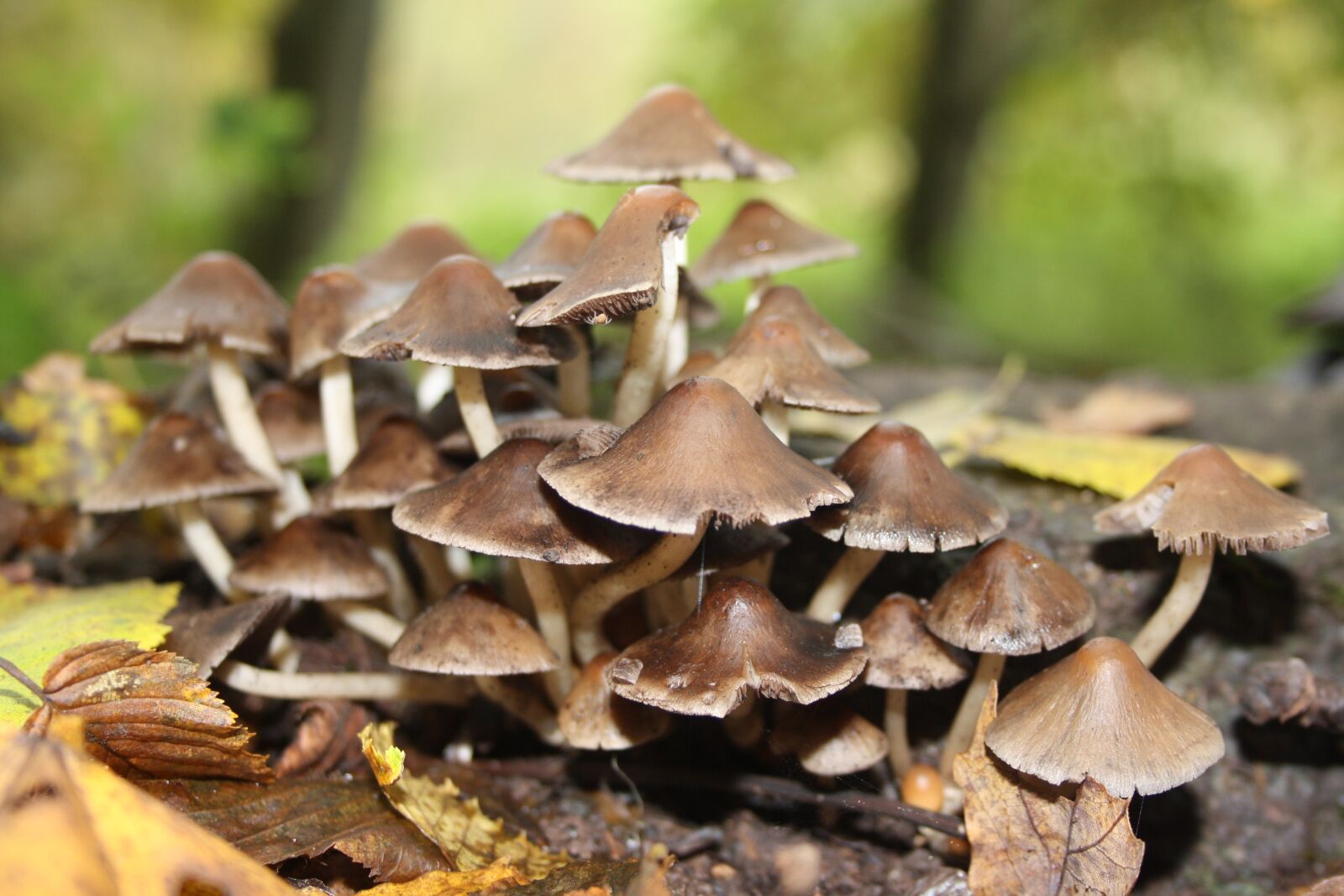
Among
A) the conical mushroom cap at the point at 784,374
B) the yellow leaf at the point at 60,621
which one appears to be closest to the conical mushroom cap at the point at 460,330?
the conical mushroom cap at the point at 784,374

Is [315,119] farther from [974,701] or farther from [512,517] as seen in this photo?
[974,701]

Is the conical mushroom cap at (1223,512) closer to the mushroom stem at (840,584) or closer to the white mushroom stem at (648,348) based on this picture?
the mushroom stem at (840,584)

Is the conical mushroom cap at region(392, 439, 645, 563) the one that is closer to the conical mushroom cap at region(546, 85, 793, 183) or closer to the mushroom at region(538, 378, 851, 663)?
the mushroom at region(538, 378, 851, 663)

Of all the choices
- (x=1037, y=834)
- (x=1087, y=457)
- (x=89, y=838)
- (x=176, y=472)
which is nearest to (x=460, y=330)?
(x=176, y=472)

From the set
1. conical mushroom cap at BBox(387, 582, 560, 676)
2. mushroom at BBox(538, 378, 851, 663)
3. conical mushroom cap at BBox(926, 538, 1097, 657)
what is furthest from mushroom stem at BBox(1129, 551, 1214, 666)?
conical mushroom cap at BBox(387, 582, 560, 676)

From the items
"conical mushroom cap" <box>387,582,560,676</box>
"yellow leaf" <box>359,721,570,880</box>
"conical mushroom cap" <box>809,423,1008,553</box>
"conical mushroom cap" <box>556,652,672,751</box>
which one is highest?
"conical mushroom cap" <box>809,423,1008,553</box>

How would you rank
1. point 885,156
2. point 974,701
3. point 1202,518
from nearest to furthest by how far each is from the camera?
point 1202,518, point 974,701, point 885,156

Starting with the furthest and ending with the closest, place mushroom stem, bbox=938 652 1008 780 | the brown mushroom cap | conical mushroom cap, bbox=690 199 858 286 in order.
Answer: conical mushroom cap, bbox=690 199 858 286
mushroom stem, bbox=938 652 1008 780
the brown mushroom cap
